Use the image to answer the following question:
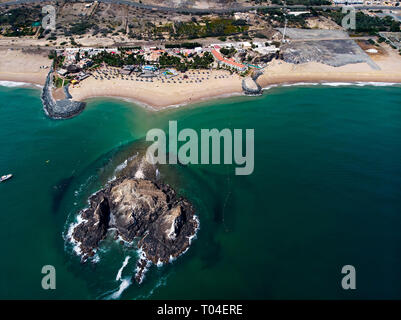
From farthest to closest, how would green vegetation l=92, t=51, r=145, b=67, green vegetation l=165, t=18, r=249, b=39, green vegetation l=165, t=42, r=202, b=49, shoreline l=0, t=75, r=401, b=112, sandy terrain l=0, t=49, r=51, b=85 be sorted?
green vegetation l=165, t=18, r=249, b=39 → green vegetation l=165, t=42, r=202, b=49 → green vegetation l=92, t=51, r=145, b=67 → sandy terrain l=0, t=49, r=51, b=85 → shoreline l=0, t=75, r=401, b=112

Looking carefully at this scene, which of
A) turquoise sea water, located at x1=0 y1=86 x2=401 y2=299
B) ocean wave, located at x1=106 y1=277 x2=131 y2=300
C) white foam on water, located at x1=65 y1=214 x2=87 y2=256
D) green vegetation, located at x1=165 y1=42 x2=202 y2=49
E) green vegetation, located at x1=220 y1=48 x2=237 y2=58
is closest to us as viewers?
ocean wave, located at x1=106 y1=277 x2=131 y2=300

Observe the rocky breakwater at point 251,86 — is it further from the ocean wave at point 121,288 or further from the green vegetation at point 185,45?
the ocean wave at point 121,288

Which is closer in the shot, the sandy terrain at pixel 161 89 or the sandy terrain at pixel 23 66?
the sandy terrain at pixel 161 89

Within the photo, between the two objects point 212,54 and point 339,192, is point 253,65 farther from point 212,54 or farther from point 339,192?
point 339,192

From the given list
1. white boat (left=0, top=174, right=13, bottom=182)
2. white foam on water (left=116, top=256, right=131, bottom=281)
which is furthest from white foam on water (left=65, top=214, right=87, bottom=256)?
white boat (left=0, top=174, right=13, bottom=182)

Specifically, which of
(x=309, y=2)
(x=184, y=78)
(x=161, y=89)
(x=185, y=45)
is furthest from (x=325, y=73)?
(x=309, y=2)

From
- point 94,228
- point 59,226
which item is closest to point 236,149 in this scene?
point 94,228

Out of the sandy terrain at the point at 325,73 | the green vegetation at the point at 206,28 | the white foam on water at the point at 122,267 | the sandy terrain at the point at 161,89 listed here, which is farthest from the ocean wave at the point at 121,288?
the green vegetation at the point at 206,28

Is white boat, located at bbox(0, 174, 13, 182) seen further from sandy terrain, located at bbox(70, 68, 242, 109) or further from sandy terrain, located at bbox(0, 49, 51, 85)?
sandy terrain, located at bbox(0, 49, 51, 85)
